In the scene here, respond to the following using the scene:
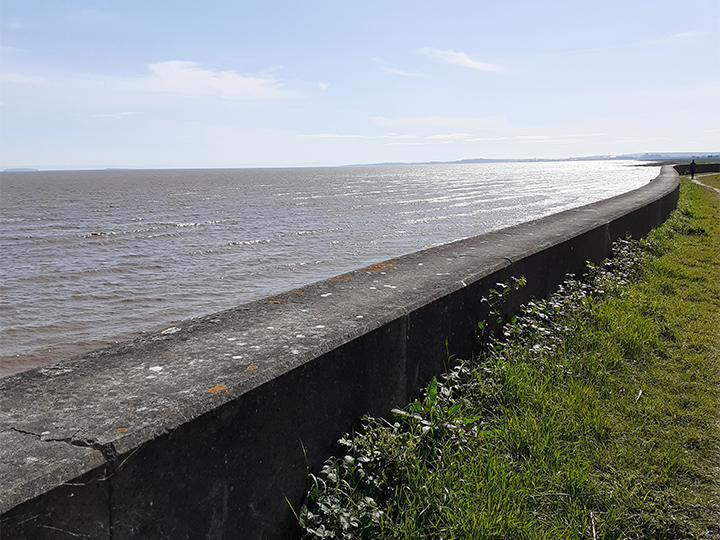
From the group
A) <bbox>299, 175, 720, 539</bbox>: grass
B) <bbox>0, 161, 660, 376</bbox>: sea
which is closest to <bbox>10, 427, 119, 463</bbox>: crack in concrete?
<bbox>299, 175, 720, 539</bbox>: grass

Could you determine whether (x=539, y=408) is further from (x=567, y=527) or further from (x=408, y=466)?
(x=408, y=466)

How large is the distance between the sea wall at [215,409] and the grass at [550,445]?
158 mm

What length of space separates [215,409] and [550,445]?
67.2 inches

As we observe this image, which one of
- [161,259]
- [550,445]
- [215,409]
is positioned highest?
[215,409]

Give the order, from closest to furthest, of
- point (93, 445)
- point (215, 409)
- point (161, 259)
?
point (93, 445) → point (215, 409) → point (161, 259)

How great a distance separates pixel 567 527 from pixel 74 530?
174 cm

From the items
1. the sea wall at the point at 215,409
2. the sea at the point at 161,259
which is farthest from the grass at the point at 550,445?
the sea at the point at 161,259

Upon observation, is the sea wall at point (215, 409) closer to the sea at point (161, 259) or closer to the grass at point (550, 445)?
the grass at point (550, 445)

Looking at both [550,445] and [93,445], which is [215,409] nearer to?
[93,445]

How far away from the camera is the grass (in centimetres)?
206

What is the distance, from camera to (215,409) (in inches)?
63.1

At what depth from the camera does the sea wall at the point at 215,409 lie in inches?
52.6

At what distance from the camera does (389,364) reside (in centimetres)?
246

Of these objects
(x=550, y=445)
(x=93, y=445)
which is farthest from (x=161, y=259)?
(x=93, y=445)
